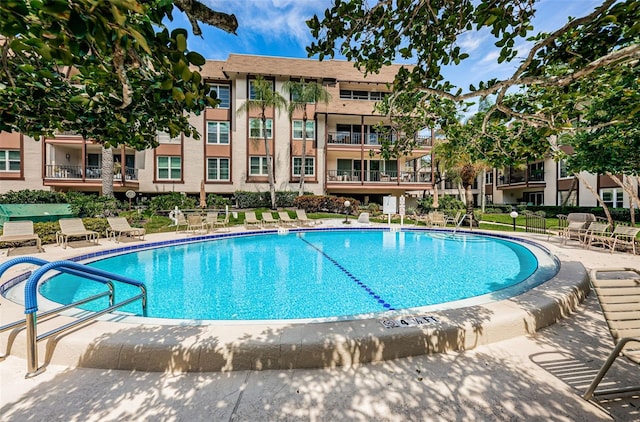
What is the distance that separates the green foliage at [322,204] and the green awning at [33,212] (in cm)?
1445

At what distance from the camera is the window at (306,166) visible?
982 inches

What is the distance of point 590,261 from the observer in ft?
24.8

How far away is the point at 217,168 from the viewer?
23.9 metres

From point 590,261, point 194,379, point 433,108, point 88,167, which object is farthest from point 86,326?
point 88,167

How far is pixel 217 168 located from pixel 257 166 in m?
3.47

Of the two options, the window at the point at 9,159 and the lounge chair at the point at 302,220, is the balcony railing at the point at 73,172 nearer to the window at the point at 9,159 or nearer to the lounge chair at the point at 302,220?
the window at the point at 9,159

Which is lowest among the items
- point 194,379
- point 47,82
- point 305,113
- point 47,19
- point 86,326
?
point 194,379

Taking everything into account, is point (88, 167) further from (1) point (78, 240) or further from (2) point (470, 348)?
(2) point (470, 348)

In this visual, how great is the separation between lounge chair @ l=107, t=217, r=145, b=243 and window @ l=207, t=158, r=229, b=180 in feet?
40.8

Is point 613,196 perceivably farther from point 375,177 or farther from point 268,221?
point 268,221

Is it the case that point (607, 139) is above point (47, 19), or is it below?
above

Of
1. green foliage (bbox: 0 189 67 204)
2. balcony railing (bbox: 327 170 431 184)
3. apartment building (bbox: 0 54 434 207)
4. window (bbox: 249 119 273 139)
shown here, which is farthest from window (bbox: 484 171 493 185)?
green foliage (bbox: 0 189 67 204)

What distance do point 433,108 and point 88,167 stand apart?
84.5 ft

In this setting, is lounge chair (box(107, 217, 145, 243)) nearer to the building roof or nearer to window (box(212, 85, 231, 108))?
window (box(212, 85, 231, 108))
